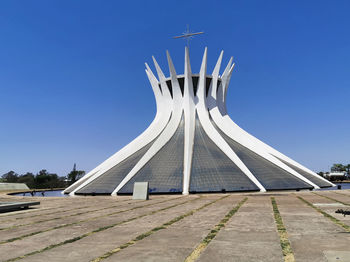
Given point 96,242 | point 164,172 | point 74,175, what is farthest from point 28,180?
point 96,242

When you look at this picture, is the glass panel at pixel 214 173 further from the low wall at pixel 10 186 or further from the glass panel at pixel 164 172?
the low wall at pixel 10 186

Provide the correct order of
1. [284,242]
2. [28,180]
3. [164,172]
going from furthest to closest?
[28,180]
[164,172]
[284,242]

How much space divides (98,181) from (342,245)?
101 feet

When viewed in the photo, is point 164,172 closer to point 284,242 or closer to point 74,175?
point 284,242

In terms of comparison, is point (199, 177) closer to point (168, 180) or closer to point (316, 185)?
point (168, 180)

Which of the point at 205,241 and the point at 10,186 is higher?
the point at 10,186

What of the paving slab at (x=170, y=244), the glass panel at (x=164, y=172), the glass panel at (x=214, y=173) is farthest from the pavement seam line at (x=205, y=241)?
the glass panel at (x=164, y=172)

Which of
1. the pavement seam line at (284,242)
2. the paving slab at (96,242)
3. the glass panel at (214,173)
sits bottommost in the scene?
the paving slab at (96,242)

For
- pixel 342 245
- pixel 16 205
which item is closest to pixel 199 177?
pixel 16 205

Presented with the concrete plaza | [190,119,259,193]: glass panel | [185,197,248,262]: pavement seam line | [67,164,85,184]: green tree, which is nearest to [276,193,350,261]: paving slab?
the concrete plaza

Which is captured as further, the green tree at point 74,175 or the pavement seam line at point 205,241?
the green tree at point 74,175

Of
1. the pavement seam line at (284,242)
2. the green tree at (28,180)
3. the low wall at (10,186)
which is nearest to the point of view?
the pavement seam line at (284,242)

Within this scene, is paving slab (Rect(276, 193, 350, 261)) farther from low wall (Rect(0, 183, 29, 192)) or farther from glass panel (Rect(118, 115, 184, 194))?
low wall (Rect(0, 183, 29, 192))

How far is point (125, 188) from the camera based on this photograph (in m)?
31.2
